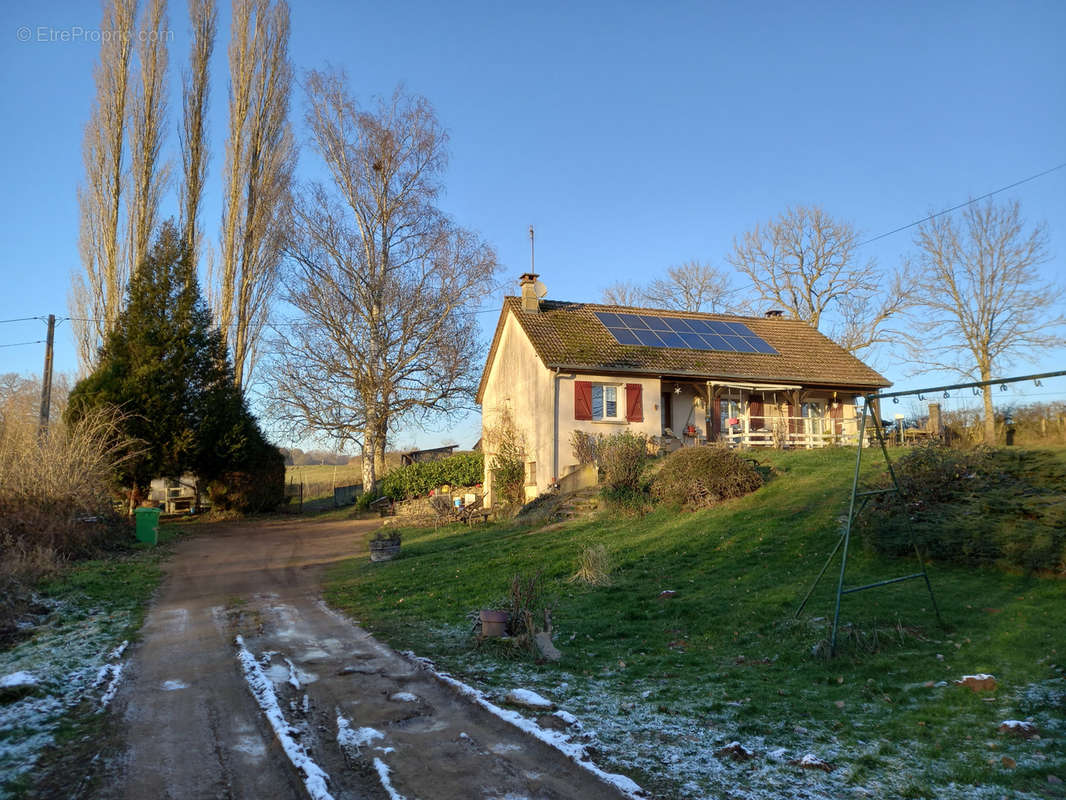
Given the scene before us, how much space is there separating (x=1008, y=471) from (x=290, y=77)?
34547 mm

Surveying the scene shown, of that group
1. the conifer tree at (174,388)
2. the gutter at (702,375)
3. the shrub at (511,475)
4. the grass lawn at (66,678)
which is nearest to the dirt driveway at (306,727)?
the grass lawn at (66,678)

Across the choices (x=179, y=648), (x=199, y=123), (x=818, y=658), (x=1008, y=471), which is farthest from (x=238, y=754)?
(x=199, y=123)

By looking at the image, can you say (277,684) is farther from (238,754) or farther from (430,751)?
(430,751)

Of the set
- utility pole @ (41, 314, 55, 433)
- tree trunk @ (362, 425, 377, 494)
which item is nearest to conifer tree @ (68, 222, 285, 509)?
utility pole @ (41, 314, 55, 433)

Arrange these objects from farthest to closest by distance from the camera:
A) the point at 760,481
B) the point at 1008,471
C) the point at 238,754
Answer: the point at 760,481, the point at 1008,471, the point at 238,754

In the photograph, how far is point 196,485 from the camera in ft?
92.8

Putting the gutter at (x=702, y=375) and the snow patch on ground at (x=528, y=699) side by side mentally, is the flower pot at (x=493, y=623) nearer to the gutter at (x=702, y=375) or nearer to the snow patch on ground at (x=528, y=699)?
the snow patch on ground at (x=528, y=699)

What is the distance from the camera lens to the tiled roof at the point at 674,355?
22266mm

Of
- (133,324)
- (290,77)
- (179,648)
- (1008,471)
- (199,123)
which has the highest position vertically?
(290,77)

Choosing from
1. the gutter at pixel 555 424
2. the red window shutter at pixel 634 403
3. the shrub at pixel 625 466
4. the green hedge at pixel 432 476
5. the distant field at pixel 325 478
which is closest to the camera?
the shrub at pixel 625 466

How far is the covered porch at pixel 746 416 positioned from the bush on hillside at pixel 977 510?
1193 centimetres

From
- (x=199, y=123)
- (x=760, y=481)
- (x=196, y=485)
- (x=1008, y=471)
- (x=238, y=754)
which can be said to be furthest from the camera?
(x=199, y=123)

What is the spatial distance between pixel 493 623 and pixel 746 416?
16865 millimetres

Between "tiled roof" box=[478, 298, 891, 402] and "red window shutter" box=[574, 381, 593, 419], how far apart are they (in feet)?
2.06
